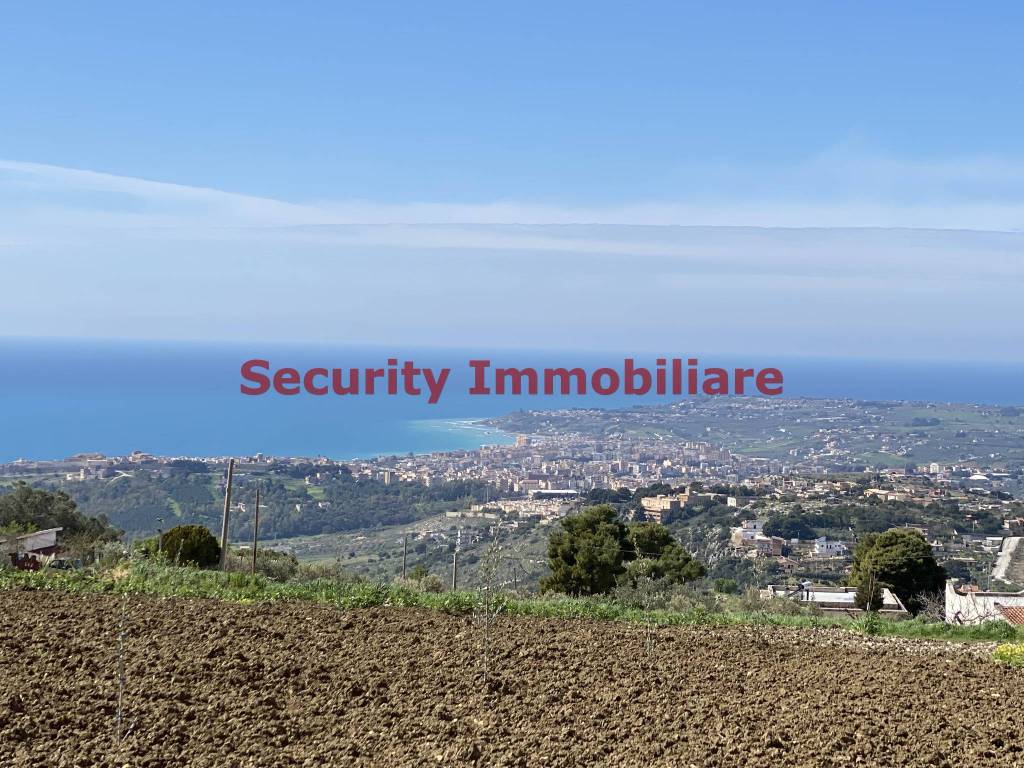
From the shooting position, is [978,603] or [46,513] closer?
[978,603]

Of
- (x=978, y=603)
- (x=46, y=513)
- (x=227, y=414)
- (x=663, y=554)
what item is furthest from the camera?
(x=227, y=414)

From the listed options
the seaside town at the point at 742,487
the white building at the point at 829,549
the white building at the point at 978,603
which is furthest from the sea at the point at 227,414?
the white building at the point at 978,603

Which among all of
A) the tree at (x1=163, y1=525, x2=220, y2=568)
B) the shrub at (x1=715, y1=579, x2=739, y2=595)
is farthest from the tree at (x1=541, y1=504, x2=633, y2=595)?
the tree at (x1=163, y1=525, x2=220, y2=568)

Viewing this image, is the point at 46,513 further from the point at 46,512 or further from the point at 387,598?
the point at 387,598

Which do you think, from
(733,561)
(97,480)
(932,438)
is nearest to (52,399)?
(97,480)

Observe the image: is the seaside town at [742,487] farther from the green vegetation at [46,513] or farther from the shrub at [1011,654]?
the green vegetation at [46,513]

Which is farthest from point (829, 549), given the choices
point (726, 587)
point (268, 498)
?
point (268, 498)

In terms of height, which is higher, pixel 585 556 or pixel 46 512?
pixel 585 556
